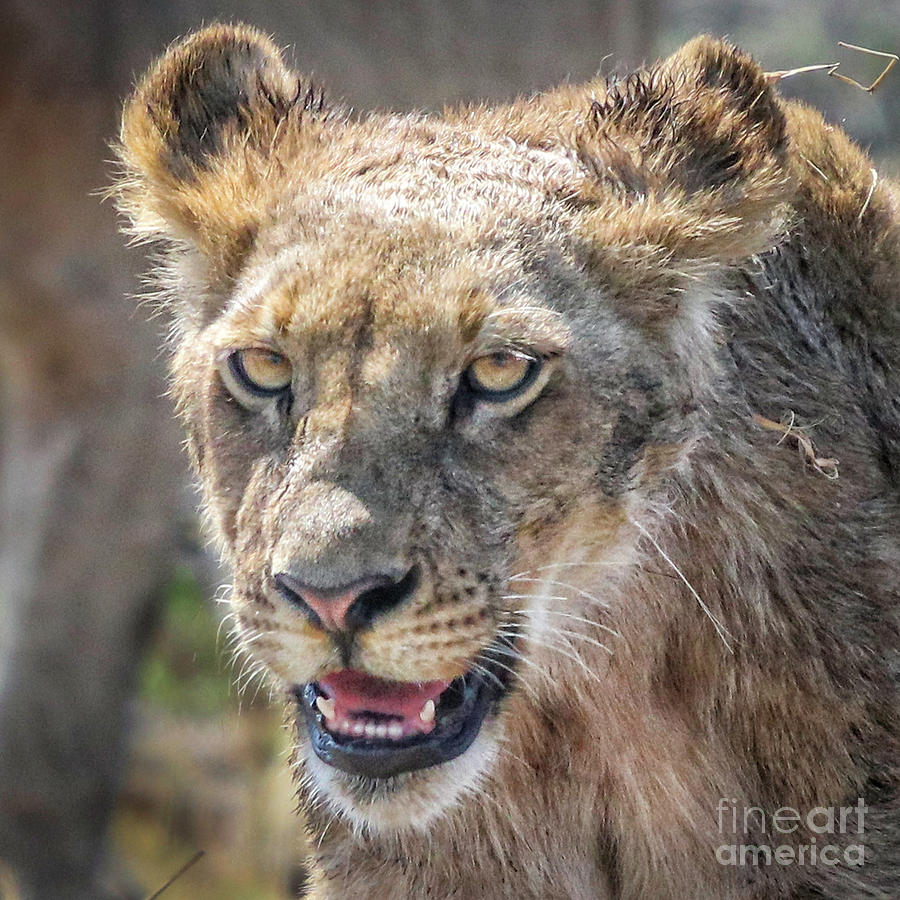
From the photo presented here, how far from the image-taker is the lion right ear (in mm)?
3166

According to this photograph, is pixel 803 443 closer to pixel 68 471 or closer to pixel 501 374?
pixel 501 374

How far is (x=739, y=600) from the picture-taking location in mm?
3041

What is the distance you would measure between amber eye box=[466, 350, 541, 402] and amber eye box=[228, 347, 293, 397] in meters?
0.31

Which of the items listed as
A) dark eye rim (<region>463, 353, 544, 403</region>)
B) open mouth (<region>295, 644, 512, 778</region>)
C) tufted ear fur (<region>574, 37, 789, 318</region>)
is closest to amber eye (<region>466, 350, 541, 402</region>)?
dark eye rim (<region>463, 353, 544, 403</region>)

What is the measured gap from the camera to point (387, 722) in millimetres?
2686

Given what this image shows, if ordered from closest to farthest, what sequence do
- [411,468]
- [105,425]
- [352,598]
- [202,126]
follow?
[352,598]
[411,468]
[202,126]
[105,425]

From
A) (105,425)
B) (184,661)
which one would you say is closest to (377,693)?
(105,425)

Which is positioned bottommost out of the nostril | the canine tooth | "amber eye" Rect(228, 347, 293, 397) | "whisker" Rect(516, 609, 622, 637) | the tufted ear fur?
the canine tooth

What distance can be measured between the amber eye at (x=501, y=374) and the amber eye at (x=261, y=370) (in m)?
0.31

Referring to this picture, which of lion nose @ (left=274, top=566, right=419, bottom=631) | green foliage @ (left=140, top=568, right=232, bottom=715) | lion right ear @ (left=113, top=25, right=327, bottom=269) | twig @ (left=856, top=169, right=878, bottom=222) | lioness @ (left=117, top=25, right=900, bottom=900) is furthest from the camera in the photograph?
green foliage @ (left=140, top=568, right=232, bottom=715)

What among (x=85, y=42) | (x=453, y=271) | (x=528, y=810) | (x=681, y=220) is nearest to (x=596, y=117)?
(x=681, y=220)

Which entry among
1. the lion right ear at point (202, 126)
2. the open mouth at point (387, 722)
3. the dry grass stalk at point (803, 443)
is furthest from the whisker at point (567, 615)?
the lion right ear at point (202, 126)

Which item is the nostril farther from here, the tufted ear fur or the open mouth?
the tufted ear fur

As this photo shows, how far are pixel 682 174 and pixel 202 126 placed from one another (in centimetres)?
94
